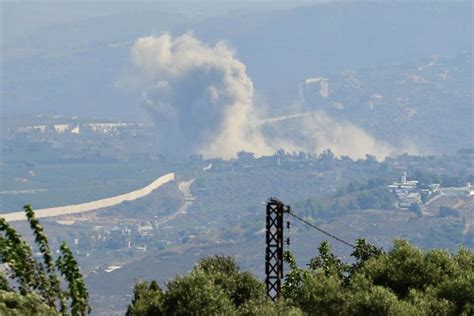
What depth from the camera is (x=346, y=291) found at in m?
32.6

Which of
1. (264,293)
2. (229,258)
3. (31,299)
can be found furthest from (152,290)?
(31,299)

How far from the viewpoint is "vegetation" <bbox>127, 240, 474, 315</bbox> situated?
3078 cm

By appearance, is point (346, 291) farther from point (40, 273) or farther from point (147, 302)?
point (40, 273)

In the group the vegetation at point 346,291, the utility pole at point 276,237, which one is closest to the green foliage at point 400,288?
the vegetation at point 346,291

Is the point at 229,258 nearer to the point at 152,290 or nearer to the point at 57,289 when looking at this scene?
the point at 152,290

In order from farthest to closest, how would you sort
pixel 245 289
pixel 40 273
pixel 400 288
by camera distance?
pixel 245 289, pixel 400 288, pixel 40 273

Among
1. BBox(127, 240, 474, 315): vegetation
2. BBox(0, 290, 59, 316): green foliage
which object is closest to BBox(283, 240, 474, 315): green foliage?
BBox(127, 240, 474, 315): vegetation

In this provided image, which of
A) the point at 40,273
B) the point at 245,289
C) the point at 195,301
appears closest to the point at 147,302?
the point at 195,301

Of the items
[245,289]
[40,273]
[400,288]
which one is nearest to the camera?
[40,273]

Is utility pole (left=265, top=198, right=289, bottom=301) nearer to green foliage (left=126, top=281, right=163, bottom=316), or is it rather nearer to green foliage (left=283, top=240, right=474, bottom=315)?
green foliage (left=283, top=240, right=474, bottom=315)

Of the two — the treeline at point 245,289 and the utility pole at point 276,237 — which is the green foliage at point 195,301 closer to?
the treeline at point 245,289

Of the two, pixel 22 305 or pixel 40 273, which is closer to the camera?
pixel 22 305

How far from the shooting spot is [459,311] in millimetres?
32688

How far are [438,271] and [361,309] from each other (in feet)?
15.3
